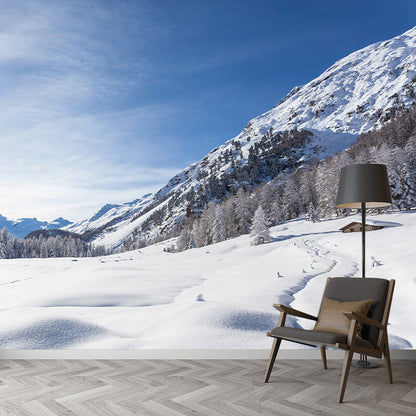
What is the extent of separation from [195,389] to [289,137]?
3760 mm

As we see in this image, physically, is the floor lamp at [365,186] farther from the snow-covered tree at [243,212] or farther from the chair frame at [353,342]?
the snow-covered tree at [243,212]

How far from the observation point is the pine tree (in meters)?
5.07

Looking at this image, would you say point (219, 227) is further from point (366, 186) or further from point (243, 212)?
point (366, 186)

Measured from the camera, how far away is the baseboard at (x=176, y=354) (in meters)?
4.25

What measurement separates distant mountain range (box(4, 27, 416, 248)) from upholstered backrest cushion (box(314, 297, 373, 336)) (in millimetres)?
2304

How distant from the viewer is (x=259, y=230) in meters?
5.18

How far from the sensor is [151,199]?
6145 millimetres

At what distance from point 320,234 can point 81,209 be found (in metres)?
3.60

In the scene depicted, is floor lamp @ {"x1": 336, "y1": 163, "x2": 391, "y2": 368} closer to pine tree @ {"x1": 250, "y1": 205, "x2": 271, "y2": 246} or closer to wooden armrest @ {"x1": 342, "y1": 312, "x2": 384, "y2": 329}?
wooden armrest @ {"x1": 342, "y1": 312, "x2": 384, "y2": 329}

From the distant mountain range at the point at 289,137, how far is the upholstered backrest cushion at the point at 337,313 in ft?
7.56

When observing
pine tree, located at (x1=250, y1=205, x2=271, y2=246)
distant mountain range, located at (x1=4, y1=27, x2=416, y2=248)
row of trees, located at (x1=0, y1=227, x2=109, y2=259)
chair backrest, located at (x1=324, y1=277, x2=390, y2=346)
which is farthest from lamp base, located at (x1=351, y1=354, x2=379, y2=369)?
row of trees, located at (x1=0, y1=227, x2=109, y2=259)

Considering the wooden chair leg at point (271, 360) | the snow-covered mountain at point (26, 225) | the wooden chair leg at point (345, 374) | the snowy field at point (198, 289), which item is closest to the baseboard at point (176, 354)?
the snowy field at point (198, 289)

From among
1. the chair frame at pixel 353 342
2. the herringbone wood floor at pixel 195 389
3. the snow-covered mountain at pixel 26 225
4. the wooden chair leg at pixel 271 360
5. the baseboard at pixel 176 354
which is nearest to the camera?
the herringbone wood floor at pixel 195 389

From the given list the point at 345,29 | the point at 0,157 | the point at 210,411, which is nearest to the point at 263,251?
the point at 210,411
